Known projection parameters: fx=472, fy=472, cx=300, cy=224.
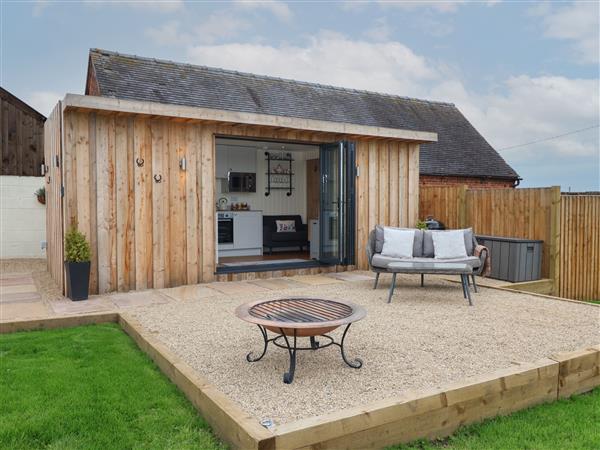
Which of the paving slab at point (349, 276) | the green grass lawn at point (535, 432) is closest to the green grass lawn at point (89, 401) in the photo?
the green grass lawn at point (535, 432)

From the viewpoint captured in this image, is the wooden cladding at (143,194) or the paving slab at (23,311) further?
the wooden cladding at (143,194)

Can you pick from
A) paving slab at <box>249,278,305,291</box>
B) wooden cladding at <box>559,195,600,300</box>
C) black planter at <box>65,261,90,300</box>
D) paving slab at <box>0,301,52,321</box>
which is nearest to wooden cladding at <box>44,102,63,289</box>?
black planter at <box>65,261,90,300</box>

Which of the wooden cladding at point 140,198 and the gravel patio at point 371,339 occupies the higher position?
the wooden cladding at point 140,198

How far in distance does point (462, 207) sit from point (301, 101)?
20.4 ft

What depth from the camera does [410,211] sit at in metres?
8.91

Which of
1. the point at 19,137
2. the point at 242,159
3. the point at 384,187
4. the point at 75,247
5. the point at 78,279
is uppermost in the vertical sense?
the point at 19,137

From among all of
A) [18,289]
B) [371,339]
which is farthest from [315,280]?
[18,289]

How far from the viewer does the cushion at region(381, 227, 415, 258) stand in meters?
6.60

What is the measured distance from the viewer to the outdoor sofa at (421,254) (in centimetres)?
621

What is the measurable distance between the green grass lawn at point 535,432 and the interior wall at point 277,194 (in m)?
9.13

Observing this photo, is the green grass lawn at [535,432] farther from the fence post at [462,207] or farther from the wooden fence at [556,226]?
the fence post at [462,207]

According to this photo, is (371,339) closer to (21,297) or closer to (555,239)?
(21,297)

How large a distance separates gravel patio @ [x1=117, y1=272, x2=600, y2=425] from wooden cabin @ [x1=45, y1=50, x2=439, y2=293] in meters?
0.64

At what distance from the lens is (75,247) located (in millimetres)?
5734
